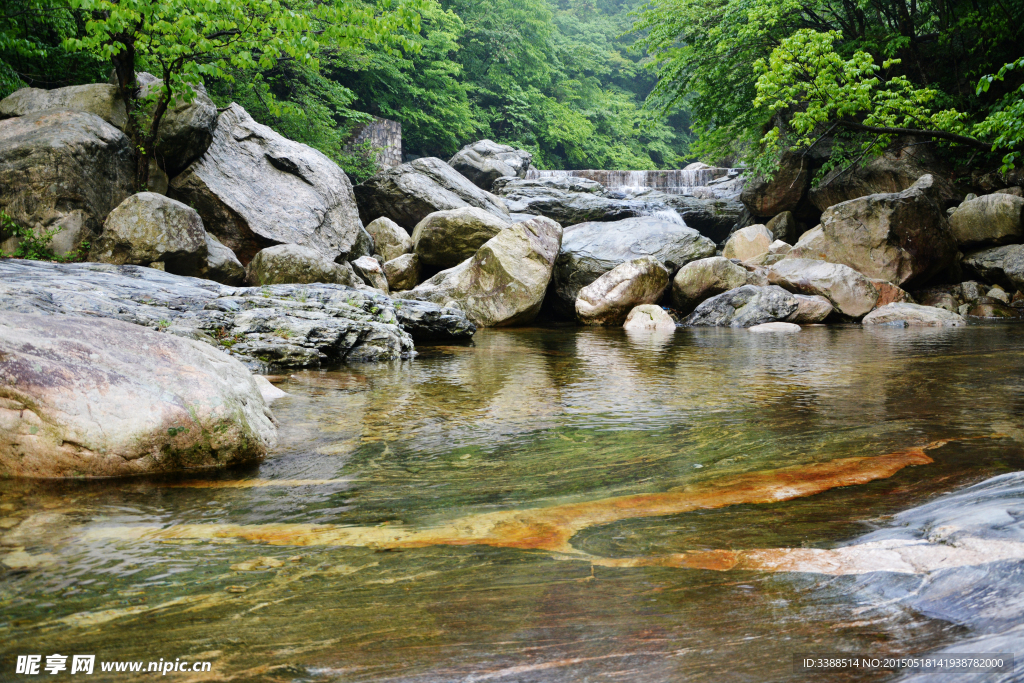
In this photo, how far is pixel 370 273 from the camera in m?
10.5

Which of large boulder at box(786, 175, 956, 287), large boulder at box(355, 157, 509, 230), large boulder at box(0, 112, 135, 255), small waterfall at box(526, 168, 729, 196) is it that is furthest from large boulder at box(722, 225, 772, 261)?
large boulder at box(0, 112, 135, 255)

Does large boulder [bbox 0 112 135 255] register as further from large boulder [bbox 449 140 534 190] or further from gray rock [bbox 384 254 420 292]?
large boulder [bbox 449 140 534 190]

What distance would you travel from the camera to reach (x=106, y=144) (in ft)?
26.2

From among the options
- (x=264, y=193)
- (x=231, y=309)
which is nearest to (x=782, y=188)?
(x=264, y=193)

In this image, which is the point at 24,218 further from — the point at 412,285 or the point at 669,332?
the point at 669,332

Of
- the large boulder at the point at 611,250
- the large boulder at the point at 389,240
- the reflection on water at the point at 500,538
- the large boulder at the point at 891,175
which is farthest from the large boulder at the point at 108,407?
the large boulder at the point at 891,175

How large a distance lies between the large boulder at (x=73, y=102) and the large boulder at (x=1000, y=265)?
15.5 metres

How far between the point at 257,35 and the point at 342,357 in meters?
5.86

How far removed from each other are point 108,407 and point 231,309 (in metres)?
3.53

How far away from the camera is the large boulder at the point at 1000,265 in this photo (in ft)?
37.0

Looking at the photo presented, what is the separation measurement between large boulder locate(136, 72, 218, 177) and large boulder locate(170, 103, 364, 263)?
206 millimetres

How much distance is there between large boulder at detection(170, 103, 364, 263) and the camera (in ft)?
30.9

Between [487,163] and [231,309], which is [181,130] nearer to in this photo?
[231,309]

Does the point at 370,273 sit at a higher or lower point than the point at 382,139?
lower
